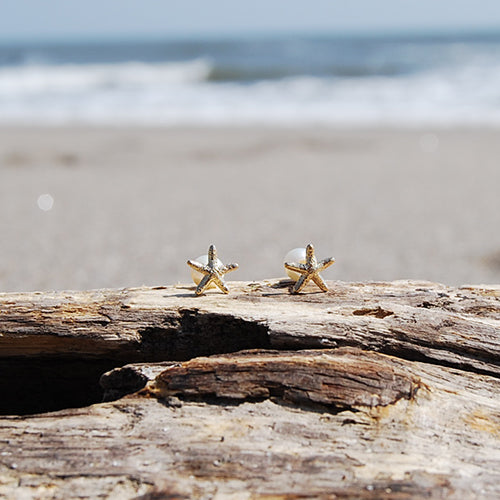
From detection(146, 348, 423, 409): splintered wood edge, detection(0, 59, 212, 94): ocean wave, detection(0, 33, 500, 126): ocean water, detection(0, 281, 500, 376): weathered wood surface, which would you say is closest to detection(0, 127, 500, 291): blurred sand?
detection(0, 281, 500, 376): weathered wood surface

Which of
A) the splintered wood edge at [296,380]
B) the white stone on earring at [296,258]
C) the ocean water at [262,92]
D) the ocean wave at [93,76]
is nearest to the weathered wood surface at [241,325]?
the splintered wood edge at [296,380]

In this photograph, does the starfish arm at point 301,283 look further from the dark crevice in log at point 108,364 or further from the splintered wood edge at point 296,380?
the splintered wood edge at point 296,380

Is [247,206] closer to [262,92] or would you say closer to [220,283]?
[220,283]

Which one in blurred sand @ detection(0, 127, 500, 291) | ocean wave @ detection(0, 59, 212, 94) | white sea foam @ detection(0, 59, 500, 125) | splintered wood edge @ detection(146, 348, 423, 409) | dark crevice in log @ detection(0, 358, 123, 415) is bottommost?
dark crevice in log @ detection(0, 358, 123, 415)

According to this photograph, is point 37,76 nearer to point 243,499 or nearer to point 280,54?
point 280,54

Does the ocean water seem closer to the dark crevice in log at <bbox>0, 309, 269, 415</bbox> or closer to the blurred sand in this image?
the blurred sand

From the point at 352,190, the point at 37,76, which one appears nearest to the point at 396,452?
the point at 352,190

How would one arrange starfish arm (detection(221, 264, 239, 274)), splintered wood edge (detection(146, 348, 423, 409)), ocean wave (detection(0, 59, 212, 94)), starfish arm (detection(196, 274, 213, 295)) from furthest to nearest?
ocean wave (detection(0, 59, 212, 94)), starfish arm (detection(221, 264, 239, 274)), starfish arm (detection(196, 274, 213, 295)), splintered wood edge (detection(146, 348, 423, 409))
